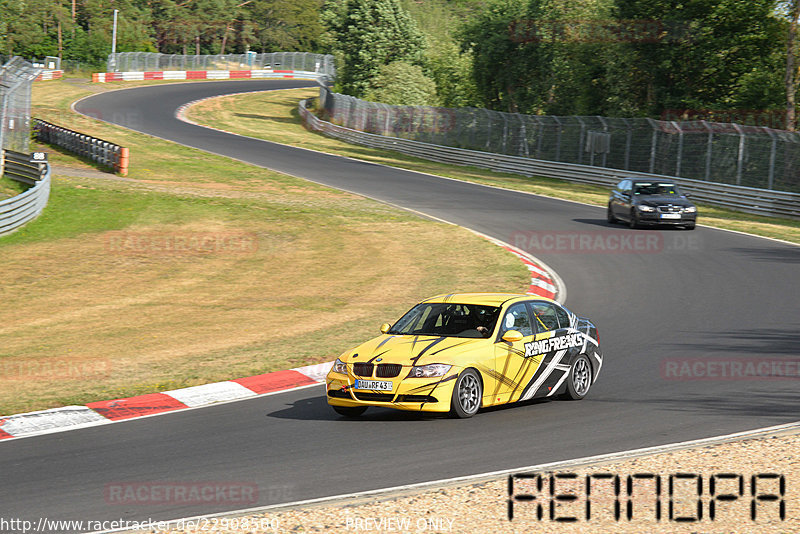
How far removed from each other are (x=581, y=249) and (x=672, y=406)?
1451cm

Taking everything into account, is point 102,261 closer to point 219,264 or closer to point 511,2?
point 219,264

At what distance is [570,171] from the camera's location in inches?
1704

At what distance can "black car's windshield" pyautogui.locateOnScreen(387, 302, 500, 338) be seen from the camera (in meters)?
11.6

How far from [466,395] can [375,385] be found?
3.38 ft

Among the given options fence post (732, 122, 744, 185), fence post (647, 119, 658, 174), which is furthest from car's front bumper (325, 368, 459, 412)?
fence post (647, 119, 658, 174)

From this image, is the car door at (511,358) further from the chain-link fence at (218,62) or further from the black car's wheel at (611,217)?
the chain-link fence at (218,62)

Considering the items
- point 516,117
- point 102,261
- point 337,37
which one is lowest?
point 102,261

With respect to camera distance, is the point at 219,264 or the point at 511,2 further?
the point at 511,2

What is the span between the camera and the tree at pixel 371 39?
6962 centimetres

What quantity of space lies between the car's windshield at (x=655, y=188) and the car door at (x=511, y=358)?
60.9 ft

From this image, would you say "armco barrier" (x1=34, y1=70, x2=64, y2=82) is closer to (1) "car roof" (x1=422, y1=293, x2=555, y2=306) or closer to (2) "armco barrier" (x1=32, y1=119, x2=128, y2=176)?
(2) "armco barrier" (x1=32, y1=119, x2=128, y2=176)

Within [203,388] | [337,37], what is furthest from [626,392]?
[337,37]

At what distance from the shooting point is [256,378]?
13617 mm

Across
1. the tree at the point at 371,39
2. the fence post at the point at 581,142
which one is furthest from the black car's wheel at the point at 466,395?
the tree at the point at 371,39
